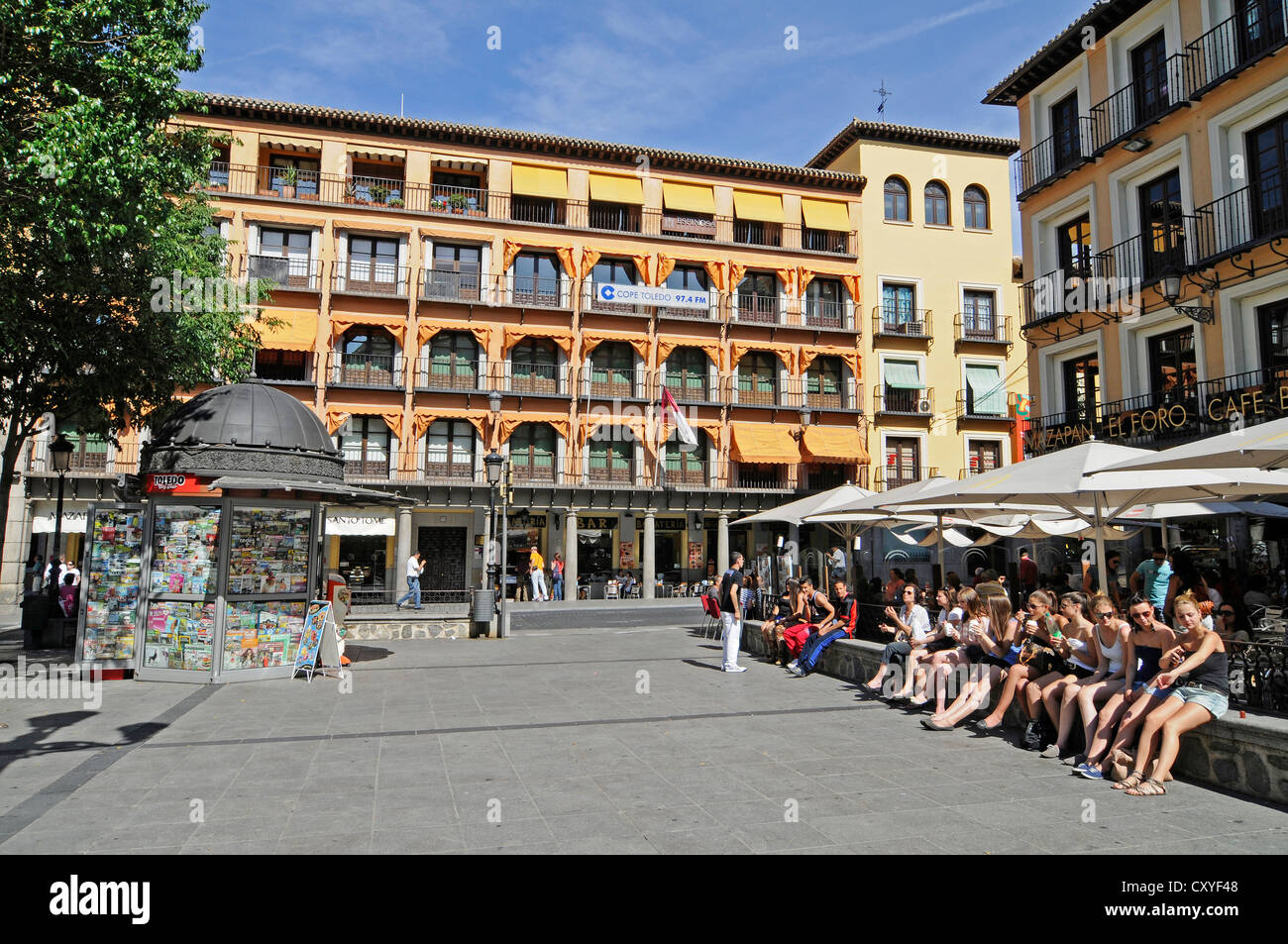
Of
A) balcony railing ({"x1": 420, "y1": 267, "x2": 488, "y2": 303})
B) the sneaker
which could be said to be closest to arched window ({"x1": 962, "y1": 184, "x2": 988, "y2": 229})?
balcony railing ({"x1": 420, "y1": 267, "x2": 488, "y2": 303})

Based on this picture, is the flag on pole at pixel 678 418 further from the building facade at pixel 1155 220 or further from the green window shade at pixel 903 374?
the building facade at pixel 1155 220

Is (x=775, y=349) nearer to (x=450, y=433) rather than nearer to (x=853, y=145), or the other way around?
(x=853, y=145)

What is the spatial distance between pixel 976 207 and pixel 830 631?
33.2 metres

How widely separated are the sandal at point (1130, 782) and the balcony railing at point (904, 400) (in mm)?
32618

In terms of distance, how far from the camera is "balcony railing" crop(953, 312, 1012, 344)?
3828 cm

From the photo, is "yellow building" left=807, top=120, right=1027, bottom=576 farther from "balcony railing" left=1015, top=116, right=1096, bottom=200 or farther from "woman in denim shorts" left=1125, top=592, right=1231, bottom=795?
"woman in denim shorts" left=1125, top=592, right=1231, bottom=795

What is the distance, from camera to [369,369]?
3312 cm

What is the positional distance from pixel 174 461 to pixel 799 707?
906 centimetres

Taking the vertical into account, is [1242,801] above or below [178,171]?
below

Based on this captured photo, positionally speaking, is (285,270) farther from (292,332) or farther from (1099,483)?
(1099,483)

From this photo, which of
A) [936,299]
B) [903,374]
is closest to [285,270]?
[903,374]

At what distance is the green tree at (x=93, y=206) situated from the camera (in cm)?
877

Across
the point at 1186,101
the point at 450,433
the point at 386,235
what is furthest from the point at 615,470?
the point at 1186,101
